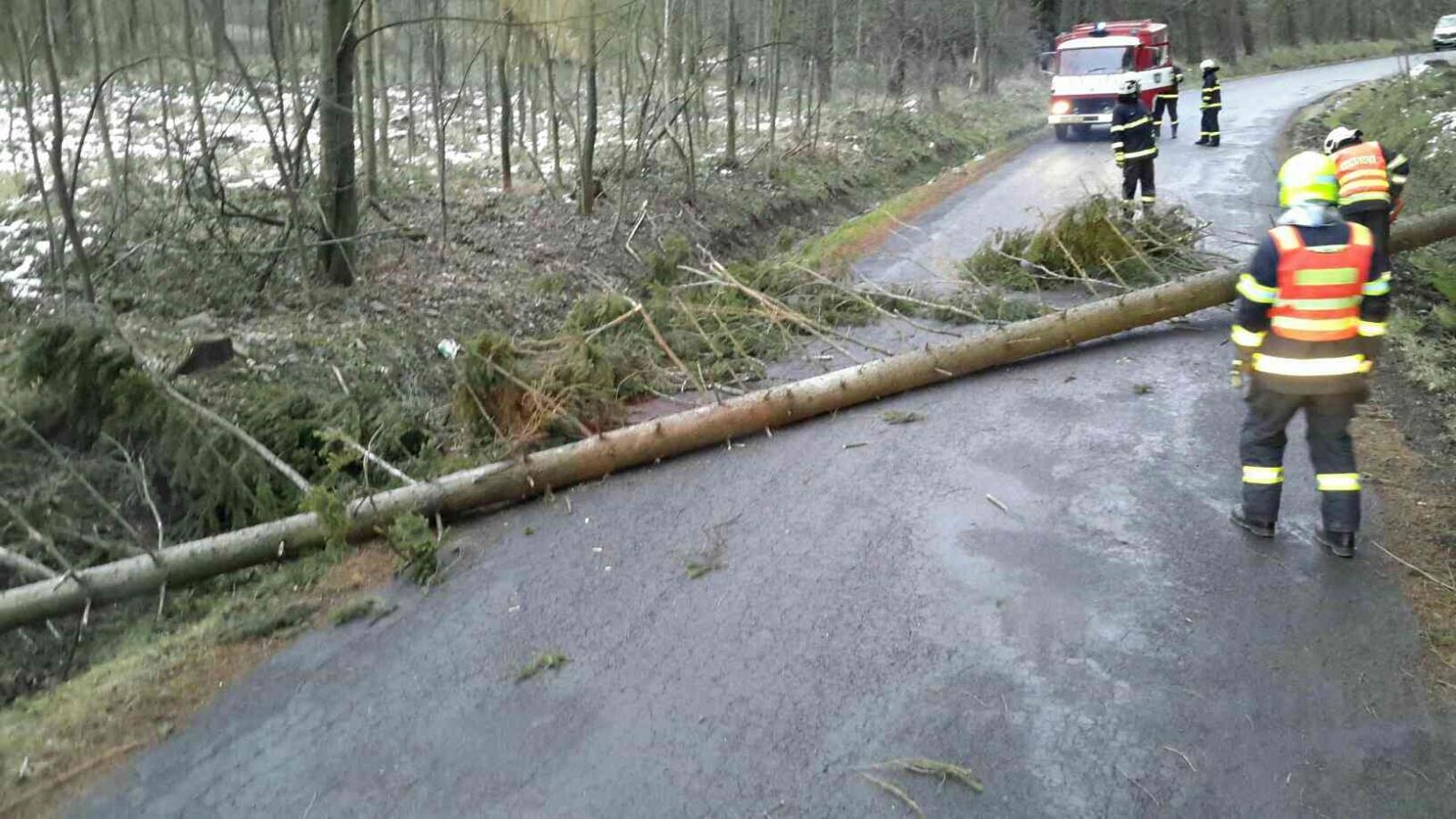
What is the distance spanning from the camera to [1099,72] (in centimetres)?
2319

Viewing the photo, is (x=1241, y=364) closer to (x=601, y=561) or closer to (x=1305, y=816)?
(x=1305, y=816)

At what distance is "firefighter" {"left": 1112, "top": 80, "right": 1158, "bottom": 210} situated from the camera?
1262 centimetres

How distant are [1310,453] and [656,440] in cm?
393

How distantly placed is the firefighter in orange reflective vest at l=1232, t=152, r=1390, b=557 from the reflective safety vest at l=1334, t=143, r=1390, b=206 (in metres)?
3.23

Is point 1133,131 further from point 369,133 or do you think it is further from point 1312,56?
point 1312,56

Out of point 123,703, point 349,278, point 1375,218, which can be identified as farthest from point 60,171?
point 1375,218

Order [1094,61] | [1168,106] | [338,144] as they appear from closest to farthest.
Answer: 1. [338,144]
2. [1168,106]
3. [1094,61]

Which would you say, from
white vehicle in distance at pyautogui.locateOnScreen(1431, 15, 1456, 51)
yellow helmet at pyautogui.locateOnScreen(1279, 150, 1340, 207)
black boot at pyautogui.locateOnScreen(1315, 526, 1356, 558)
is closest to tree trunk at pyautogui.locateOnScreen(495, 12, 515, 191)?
yellow helmet at pyautogui.locateOnScreen(1279, 150, 1340, 207)

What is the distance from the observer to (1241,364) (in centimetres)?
524

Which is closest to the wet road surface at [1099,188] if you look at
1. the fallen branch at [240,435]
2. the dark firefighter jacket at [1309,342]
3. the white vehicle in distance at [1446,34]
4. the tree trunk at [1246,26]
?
the dark firefighter jacket at [1309,342]

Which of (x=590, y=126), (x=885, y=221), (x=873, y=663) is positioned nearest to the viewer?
(x=873, y=663)

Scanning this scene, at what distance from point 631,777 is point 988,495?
9.55 ft

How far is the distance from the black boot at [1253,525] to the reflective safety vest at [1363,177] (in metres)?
3.69

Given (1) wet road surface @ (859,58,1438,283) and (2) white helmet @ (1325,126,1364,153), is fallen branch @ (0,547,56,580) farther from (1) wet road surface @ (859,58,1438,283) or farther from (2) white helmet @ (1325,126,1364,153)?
(2) white helmet @ (1325,126,1364,153)
